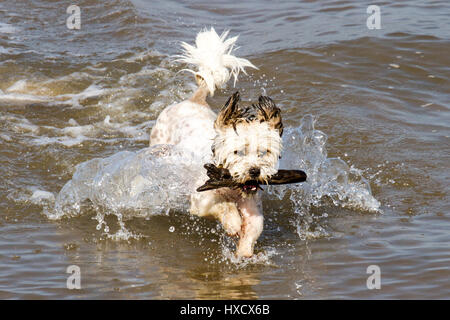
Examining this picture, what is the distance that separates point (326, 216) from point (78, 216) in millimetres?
2496

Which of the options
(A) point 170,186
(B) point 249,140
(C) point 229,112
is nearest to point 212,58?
(A) point 170,186

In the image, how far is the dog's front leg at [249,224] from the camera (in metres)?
6.06

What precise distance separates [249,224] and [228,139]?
986 mm

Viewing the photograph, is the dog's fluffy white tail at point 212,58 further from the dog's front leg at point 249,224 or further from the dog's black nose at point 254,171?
the dog's black nose at point 254,171

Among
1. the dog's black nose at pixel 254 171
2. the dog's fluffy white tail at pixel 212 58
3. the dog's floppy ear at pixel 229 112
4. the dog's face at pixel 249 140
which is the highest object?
the dog's fluffy white tail at pixel 212 58

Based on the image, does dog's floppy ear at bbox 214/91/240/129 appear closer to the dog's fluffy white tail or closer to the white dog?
the white dog

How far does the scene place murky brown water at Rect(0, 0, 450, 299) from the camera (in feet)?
19.6

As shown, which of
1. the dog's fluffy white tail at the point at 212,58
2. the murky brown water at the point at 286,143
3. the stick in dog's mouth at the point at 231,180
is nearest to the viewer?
the stick in dog's mouth at the point at 231,180

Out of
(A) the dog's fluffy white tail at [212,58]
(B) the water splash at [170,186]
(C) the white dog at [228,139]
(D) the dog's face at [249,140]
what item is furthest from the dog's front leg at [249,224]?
(A) the dog's fluffy white tail at [212,58]

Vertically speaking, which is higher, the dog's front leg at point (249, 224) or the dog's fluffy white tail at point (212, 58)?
the dog's fluffy white tail at point (212, 58)

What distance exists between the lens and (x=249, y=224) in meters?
6.07

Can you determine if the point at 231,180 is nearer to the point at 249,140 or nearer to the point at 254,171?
the point at 254,171

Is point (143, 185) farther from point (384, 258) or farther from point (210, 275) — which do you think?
point (384, 258)
